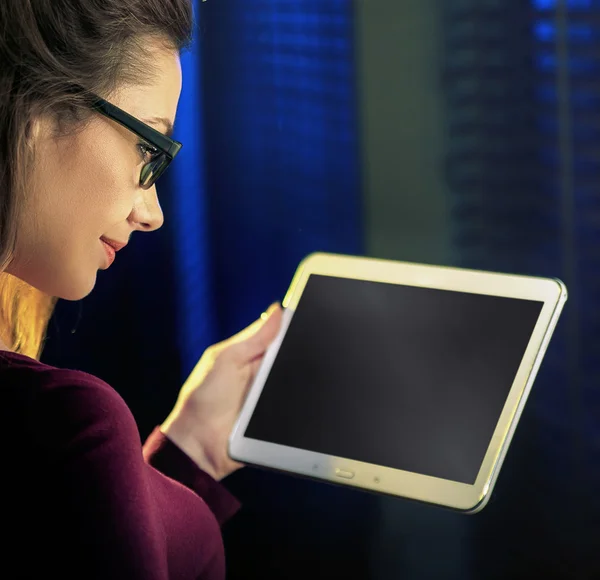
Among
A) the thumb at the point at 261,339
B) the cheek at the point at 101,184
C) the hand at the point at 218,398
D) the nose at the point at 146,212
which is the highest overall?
the cheek at the point at 101,184

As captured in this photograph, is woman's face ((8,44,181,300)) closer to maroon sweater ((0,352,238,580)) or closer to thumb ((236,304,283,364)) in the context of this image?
maroon sweater ((0,352,238,580))

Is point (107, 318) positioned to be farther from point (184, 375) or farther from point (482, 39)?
point (482, 39)

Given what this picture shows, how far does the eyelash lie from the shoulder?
233 millimetres

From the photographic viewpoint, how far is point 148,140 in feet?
2.52

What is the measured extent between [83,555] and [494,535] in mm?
609

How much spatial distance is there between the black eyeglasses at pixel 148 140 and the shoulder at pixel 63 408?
0.75ft

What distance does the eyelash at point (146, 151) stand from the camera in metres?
0.78

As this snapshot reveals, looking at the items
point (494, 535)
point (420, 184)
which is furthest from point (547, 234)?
point (494, 535)

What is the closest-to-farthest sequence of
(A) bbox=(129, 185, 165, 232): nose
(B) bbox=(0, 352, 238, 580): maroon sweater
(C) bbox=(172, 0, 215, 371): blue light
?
(B) bbox=(0, 352, 238, 580): maroon sweater → (A) bbox=(129, 185, 165, 232): nose → (C) bbox=(172, 0, 215, 371): blue light

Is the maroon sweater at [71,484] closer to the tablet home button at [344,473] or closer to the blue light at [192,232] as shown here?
the tablet home button at [344,473]

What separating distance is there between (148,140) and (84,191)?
0.24 feet

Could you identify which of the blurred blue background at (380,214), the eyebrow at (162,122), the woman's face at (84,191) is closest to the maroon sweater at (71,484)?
the woman's face at (84,191)

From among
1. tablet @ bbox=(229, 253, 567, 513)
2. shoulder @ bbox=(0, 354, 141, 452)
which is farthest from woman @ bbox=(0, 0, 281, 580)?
tablet @ bbox=(229, 253, 567, 513)

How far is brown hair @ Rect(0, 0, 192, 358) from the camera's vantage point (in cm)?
68
